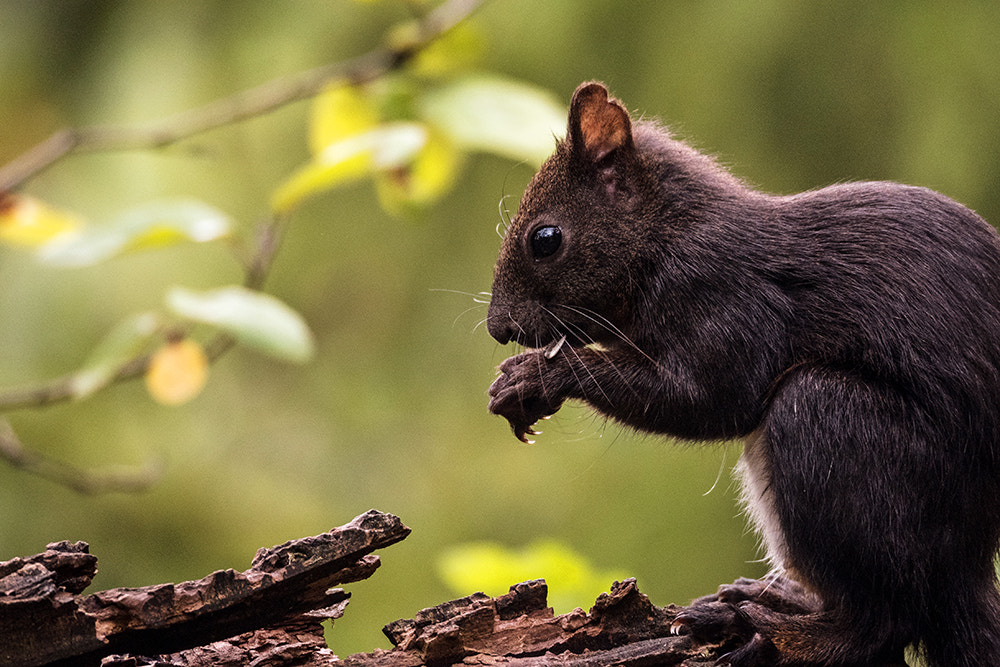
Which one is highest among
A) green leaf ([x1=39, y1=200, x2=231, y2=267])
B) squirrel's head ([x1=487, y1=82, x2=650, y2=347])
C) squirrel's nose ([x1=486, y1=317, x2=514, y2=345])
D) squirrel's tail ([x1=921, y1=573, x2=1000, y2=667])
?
green leaf ([x1=39, y1=200, x2=231, y2=267])

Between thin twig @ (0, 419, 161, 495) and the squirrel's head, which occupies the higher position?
thin twig @ (0, 419, 161, 495)

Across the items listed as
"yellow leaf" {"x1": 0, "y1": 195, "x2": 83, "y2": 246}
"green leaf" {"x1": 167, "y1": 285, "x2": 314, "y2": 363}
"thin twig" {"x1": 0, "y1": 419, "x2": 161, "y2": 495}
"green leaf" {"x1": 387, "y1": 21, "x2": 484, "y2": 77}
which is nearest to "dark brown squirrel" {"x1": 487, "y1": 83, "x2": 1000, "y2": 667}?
"green leaf" {"x1": 167, "y1": 285, "x2": 314, "y2": 363}

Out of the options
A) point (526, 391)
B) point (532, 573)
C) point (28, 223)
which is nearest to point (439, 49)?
point (28, 223)

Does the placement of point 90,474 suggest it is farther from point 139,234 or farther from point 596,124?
point 596,124

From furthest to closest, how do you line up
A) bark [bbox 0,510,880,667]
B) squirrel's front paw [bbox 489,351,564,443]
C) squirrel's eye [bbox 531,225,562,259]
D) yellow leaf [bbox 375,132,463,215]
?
yellow leaf [bbox 375,132,463,215] < squirrel's eye [bbox 531,225,562,259] < squirrel's front paw [bbox 489,351,564,443] < bark [bbox 0,510,880,667]

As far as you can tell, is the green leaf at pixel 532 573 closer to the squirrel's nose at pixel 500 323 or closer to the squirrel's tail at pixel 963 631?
the squirrel's nose at pixel 500 323

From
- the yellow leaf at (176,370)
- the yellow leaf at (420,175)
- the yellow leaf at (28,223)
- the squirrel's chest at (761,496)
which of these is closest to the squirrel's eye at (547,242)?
the squirrel's chest at (761,496)

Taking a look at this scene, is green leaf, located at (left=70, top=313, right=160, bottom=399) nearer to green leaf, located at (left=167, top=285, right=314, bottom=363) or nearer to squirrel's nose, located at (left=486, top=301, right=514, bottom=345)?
green leaf, located at (left=167, top=285, right=314, bottom=363)
